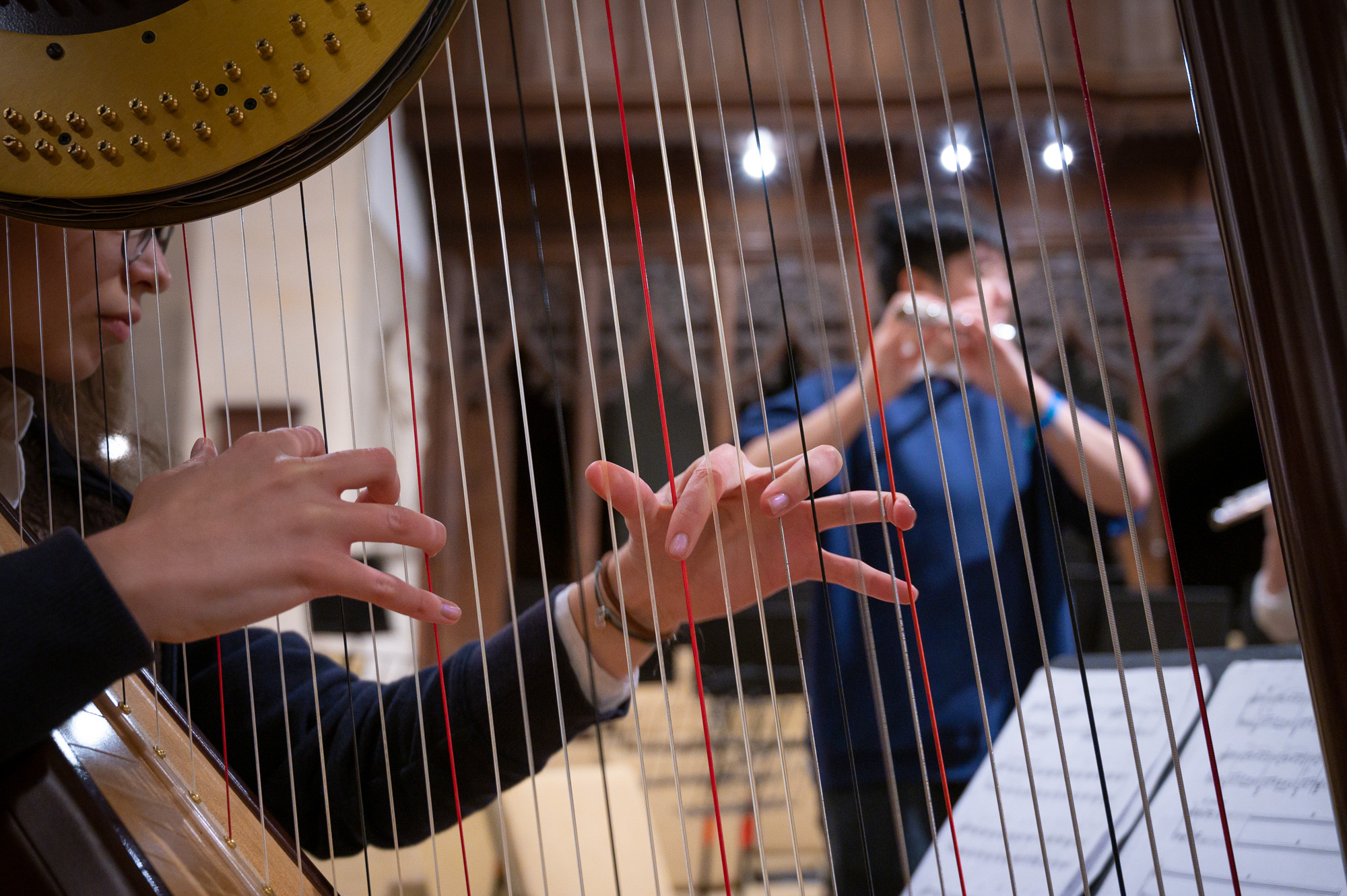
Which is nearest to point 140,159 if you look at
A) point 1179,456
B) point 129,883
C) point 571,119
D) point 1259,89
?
point 129,883

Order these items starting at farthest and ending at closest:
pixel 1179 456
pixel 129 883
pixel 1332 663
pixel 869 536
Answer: pixel 1179 456 < pixel 869 536 < pixel 129 883 < pixel 1332 663

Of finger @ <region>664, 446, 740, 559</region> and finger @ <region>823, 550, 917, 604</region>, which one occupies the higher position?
finger @ <region>664, 446, 740, 559</region>

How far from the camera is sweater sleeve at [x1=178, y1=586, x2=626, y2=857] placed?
3.01 ft

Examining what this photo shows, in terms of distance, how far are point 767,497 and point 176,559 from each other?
1.20 ft

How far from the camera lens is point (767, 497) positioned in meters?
0.67

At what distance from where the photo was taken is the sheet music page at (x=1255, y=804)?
72 cm

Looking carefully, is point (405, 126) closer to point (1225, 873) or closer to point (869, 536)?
point (869, 536)

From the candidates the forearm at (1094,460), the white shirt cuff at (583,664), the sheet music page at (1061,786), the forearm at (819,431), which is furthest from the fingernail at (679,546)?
the forearm at (1094,460)

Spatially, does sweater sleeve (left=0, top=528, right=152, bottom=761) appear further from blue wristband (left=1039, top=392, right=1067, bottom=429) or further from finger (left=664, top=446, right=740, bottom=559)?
blue wristband (left=1039, top=392, right=1067, bottom=429)

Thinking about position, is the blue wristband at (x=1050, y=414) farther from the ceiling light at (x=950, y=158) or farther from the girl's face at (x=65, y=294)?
the girl's face at (x=65, y=294)

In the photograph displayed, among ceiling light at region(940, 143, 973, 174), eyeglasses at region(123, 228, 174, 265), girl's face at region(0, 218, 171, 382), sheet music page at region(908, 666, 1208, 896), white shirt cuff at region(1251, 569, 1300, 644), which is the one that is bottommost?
white shirt cuff at region(1251, 569, 1300, 644)

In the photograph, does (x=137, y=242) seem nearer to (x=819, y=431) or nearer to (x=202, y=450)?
(x=202, y=450)

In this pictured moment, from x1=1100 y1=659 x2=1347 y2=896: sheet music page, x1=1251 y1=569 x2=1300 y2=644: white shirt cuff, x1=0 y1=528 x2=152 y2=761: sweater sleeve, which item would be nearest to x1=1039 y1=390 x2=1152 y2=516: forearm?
x1=1251 y1=569 x2=1300 y2=644: white shirt cuff

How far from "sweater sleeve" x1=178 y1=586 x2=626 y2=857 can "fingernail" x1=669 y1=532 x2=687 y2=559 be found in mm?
252
